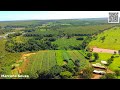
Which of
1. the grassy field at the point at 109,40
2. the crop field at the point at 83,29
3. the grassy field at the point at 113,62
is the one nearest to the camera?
the grassy field at the point at 113,62

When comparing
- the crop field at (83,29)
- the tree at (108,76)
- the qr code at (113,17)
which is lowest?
the tree at (108,76)

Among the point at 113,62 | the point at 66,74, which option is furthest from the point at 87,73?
the point at 113,62

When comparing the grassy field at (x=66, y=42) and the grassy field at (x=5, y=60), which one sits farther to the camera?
the grassy field at (x=66, y=42)

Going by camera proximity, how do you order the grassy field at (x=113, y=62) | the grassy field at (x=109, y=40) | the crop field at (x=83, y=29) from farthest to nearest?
the crop field at (x=83, y=29), the grassy field at (x=109, y=40), the grassy field at (x=113, y=62)

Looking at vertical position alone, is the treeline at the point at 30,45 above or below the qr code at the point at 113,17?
below

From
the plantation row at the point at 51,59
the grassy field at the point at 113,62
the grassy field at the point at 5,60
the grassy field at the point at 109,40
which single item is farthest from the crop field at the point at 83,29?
the grassy field at the point at 5,60

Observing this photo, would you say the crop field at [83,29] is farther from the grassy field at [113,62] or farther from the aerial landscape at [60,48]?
the grassy field at [113,62]

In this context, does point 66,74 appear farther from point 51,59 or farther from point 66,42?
point 66,42
